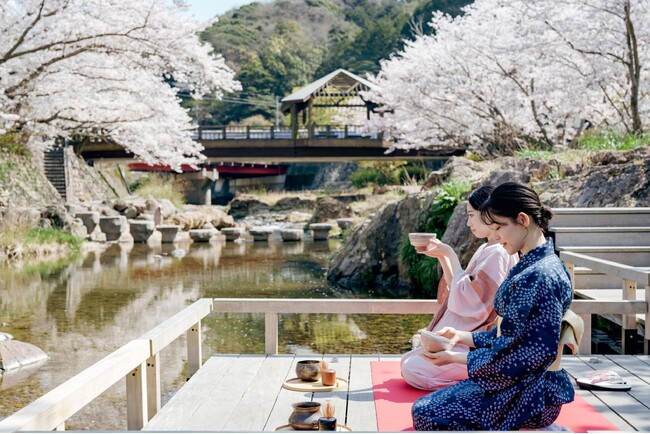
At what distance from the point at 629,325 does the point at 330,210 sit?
2156cm

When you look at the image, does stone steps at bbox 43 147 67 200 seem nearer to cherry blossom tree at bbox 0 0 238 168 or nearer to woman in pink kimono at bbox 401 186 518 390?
cherry blossom tree at bbox 0 0 238 168

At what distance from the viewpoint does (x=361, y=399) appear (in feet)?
15.2

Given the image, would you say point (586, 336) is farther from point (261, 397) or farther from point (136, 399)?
point (136, 399)

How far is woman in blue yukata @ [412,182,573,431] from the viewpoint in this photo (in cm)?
303

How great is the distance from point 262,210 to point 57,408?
107 ft

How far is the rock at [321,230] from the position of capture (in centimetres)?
2462

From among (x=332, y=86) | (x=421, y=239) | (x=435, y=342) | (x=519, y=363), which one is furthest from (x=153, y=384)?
(x=332, y=86)

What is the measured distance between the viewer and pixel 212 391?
15.9 feet

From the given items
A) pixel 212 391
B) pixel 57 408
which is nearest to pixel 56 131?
pixel 212 391

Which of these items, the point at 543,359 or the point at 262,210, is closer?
the point at 543,359

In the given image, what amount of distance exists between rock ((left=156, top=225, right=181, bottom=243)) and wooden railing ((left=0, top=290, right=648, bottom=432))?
58.5ft

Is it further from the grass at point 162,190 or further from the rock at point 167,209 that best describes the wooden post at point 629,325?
the grass at point 162,190

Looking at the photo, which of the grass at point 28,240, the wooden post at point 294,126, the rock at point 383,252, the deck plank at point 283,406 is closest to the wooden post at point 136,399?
the deck plank at point 283,406

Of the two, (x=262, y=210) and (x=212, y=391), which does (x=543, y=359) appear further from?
(x=262, y=210)
